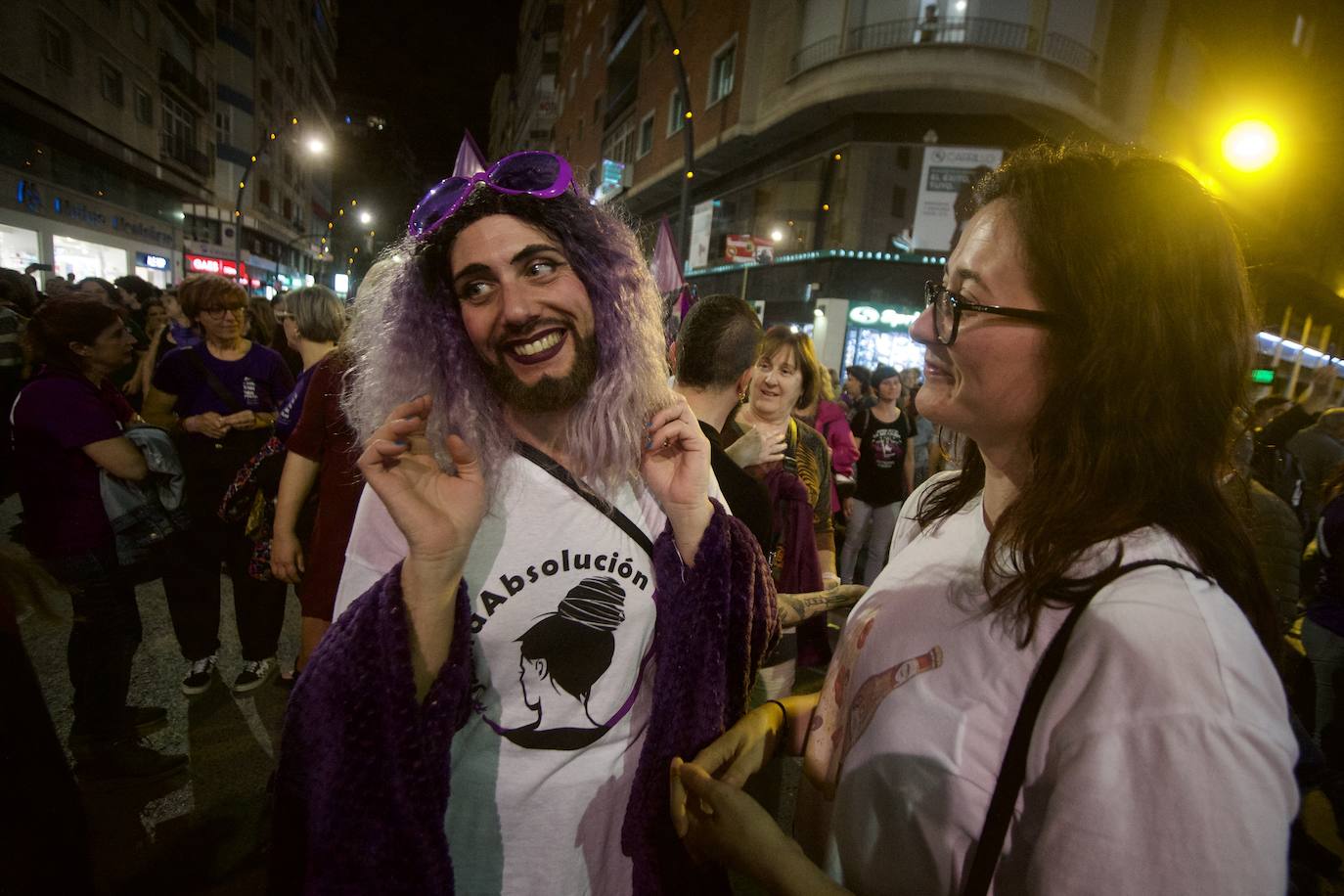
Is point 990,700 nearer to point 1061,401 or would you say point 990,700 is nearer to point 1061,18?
point 1061,401

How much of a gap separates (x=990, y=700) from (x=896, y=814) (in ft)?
0.85

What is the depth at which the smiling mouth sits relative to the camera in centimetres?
161

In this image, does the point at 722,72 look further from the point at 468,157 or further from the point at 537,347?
the point at 537,347

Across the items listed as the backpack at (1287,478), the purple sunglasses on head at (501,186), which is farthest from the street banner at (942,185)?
the purple sunglasses on head at (501,186)

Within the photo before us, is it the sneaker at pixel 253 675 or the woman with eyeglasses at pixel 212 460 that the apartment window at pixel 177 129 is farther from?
the sneaker at pixel 253 675

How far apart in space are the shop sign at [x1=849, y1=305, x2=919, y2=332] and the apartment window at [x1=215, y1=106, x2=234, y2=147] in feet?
118

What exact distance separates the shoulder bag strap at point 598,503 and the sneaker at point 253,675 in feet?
10.7

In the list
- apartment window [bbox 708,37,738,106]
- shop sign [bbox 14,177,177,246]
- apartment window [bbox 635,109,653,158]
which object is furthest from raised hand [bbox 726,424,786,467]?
apartment window [bbox 635,109,653,158]

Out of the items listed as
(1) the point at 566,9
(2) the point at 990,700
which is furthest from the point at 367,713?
(1) the point at 566,9

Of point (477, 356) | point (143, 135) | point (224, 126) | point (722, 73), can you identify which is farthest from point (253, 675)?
point (224, 126)

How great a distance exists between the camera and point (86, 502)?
2.73m

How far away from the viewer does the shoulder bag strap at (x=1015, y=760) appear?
32.1 inches

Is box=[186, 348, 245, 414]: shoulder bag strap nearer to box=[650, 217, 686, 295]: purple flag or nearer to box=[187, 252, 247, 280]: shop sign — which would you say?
box=[650, 217, 686, 295]: purple flag

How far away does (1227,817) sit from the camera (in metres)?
0.66
